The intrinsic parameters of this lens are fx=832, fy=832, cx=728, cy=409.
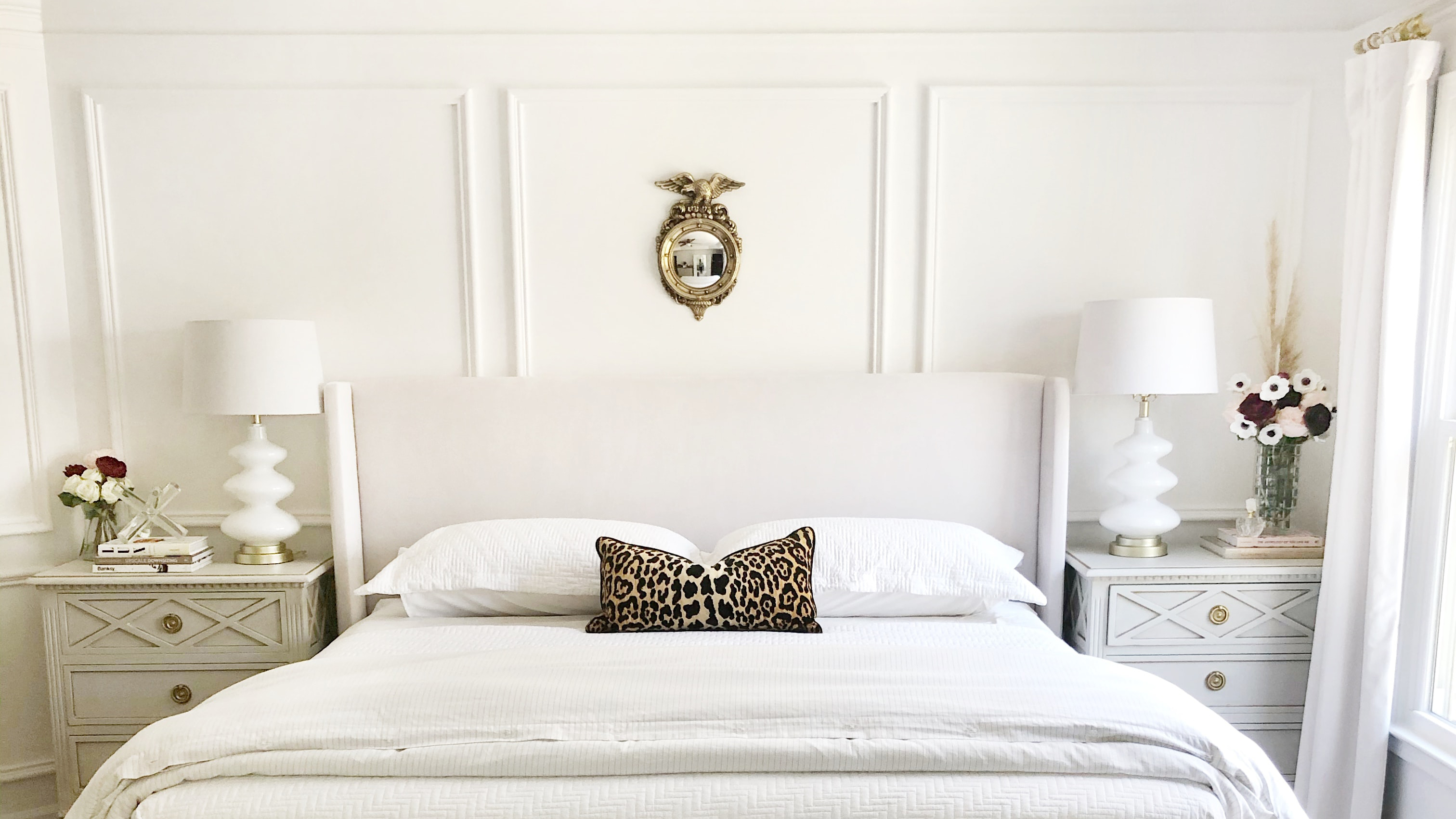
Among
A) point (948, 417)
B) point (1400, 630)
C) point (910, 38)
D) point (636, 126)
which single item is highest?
point (910, 38)

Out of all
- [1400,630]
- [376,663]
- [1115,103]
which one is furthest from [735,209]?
[1400,630]

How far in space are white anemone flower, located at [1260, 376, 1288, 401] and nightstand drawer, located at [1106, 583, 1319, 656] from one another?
1.77 feet

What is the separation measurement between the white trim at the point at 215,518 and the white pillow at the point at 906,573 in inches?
52.5

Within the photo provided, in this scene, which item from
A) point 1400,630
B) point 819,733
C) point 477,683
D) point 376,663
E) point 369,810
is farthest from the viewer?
point 1400,630

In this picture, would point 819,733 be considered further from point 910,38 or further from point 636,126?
point 910,38

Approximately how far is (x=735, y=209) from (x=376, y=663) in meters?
1.67

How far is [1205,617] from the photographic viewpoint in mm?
2369

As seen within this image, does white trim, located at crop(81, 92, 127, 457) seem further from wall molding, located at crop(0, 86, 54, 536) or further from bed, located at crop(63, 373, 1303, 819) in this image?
bed, located at crop(63, 373, 1303, 819)

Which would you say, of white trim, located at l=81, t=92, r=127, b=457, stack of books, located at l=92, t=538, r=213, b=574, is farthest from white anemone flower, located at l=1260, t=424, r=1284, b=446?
white trim, located at l=81, t=92, r=127, b=457

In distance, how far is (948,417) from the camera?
259 cm

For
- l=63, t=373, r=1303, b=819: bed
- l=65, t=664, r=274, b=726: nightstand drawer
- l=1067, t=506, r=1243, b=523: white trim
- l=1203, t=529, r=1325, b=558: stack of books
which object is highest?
l=1067, t=506, r=1243, b=523: white trim

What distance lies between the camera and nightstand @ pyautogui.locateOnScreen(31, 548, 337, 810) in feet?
7.63

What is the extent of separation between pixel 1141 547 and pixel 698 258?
161 centimetres

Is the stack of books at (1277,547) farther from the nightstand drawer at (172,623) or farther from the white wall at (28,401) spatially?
the white wall at (28,401)
